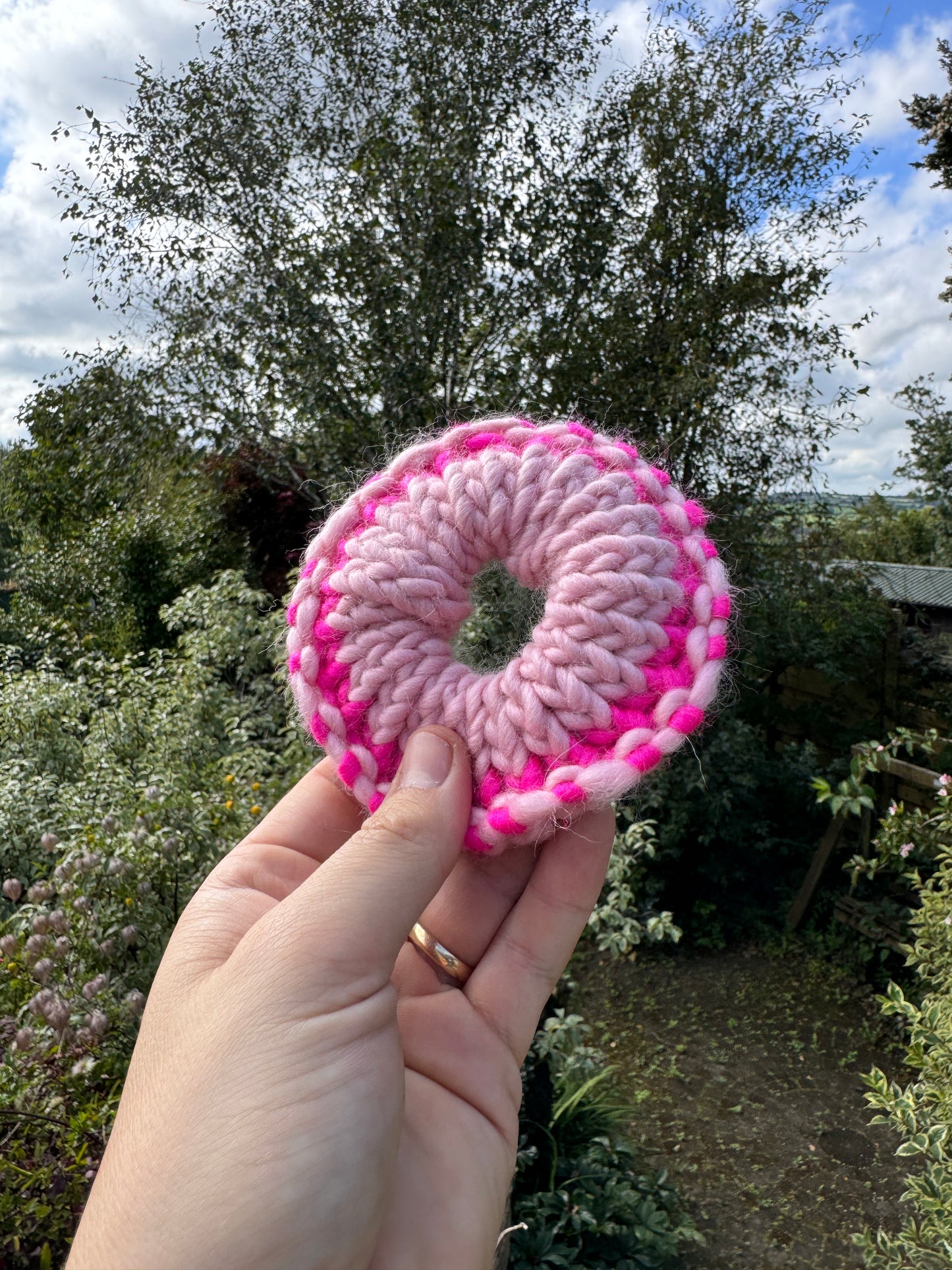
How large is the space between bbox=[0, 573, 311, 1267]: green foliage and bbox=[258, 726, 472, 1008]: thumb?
4.18 feet

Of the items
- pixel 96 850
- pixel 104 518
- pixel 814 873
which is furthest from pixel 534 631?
pixel 104 518

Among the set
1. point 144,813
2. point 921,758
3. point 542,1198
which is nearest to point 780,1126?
point 542,1198

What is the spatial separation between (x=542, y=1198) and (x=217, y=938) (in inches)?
79.7

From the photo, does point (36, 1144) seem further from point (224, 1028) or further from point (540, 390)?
point (540, 390)

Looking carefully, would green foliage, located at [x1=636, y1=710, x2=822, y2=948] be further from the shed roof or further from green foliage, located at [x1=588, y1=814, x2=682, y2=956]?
the shed roof

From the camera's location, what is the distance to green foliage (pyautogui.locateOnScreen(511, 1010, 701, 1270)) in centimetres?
256

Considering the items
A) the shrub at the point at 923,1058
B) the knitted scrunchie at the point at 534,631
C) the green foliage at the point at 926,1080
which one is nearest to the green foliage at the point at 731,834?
the shrub at the point at 923,1058

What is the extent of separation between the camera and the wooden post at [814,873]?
533 centimetres

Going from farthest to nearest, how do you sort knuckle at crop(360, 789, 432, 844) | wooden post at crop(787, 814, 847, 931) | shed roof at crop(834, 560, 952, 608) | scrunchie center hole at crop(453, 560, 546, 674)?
1. shed roof at crop(834, 560, 952, 608)
2. wooden post at crop(787, 814, 847, 931)
3. scrunchie center hole at crop(453, 560, 546, 674)
4. knuckle at crop(360, 789, 432, 844)

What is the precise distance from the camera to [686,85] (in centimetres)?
618

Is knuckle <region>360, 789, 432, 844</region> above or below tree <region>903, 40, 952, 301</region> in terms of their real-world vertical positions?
below

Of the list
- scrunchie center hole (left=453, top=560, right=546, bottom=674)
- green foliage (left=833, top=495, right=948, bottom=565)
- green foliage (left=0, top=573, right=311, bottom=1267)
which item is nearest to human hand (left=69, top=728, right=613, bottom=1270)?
scrunchie center hole (left=453, top=560, right=546, bottom=674)

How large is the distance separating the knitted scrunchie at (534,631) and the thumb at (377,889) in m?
0.10

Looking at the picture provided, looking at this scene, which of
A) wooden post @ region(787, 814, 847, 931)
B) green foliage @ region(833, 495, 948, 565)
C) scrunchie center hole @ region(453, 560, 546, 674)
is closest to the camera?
scrunchie center hole @ region(453, 560, 546, 674)
